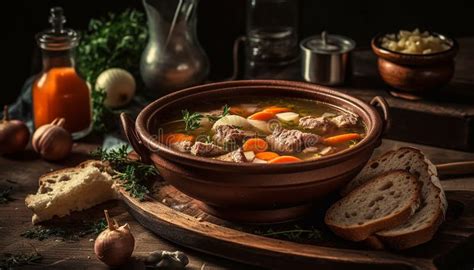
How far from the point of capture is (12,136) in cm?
431

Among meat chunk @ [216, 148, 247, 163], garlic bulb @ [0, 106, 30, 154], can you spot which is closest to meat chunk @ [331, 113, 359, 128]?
meat chunk @ [216, 148, 247, 163]

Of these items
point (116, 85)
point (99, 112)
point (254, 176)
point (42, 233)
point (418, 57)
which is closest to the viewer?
point (254, 176)

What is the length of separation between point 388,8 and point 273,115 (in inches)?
87.8

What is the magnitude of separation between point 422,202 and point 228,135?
80 centimetres

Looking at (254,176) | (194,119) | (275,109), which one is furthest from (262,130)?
(254,176)

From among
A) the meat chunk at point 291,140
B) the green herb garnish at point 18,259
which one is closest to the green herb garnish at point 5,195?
the green herb garnish at point 18,259

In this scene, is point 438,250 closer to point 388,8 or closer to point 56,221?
point 56,221

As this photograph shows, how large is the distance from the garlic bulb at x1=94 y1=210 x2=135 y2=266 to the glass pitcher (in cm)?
184

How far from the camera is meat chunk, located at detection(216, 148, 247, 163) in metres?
3.26

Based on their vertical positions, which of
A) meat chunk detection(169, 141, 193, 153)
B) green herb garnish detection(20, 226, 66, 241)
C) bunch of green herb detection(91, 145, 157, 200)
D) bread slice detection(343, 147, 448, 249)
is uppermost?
meat chunk detection(169, 141, 193, 153)

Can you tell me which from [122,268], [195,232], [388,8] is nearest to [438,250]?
[195,232]

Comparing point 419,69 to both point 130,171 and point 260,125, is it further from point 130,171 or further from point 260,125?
point 130,171

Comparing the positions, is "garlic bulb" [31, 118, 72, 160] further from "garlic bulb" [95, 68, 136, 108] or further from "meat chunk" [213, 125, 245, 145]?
"meat chunk" [213, 125, 245, 145]

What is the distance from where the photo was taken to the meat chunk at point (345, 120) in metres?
3.52
